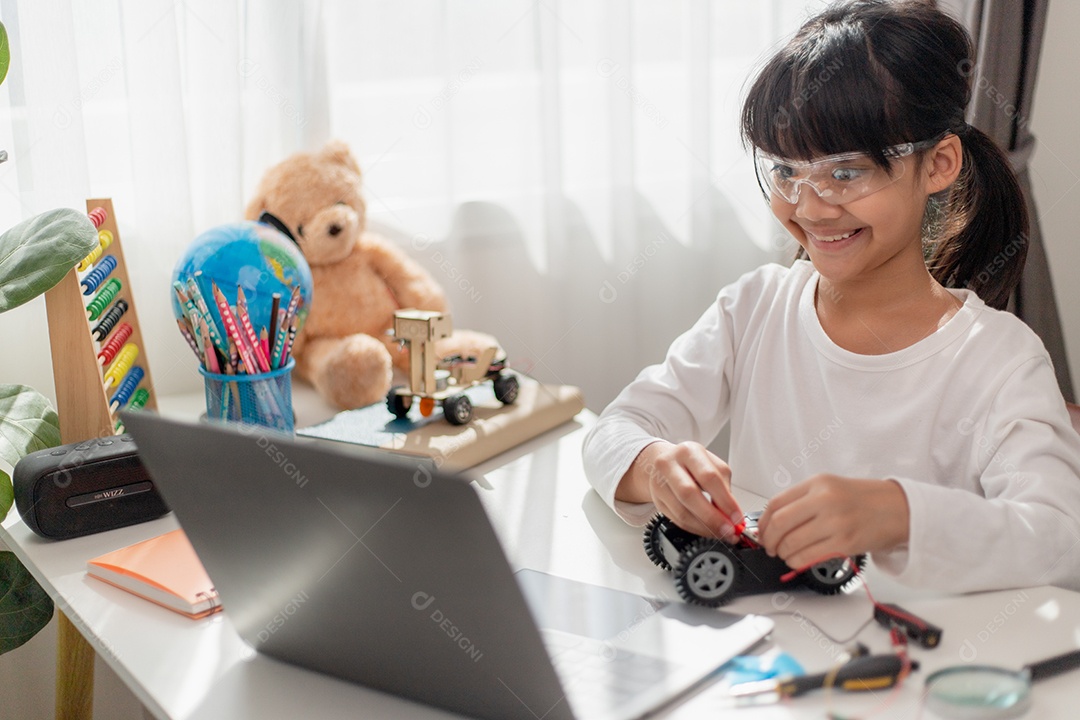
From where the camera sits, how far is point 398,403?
4.17 ft

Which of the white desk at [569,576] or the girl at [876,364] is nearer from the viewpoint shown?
the white desk at [569,576]

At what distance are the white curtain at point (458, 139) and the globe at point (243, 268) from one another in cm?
30

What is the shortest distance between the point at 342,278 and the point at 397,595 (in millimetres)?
978

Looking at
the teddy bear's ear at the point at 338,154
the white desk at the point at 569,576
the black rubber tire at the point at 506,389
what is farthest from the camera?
the teddy bear's ear at the point at 338,154

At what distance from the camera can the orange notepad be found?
0.84 m

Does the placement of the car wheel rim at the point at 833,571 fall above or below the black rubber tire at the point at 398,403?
above

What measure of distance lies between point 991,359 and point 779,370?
0.80 ft

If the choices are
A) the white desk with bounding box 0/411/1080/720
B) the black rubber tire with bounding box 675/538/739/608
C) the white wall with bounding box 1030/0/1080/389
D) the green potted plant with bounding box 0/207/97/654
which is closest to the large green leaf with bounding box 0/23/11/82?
the green potted plant with bounding box 0/207/97/654

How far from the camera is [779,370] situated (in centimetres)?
118

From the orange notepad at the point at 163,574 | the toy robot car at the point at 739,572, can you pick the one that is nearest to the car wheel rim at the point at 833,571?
the toy robot car at the point at 739,572

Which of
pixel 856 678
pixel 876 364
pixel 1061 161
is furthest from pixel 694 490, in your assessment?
pixel 1061 161

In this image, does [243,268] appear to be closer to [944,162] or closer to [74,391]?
[74,391]

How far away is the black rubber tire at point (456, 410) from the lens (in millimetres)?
1237

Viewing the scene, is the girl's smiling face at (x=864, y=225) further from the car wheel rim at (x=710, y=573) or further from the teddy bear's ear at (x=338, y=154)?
the teddy bear's ear at (x=338, y=154)
